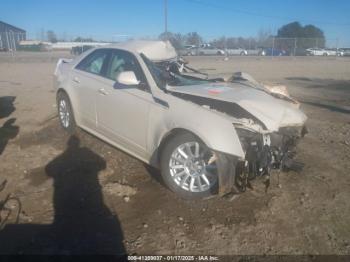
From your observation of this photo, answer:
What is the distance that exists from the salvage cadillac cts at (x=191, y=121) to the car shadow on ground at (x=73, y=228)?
0.84 m

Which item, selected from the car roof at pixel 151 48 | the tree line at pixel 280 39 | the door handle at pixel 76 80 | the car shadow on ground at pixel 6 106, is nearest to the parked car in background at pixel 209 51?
the tree line at pixel 280 39

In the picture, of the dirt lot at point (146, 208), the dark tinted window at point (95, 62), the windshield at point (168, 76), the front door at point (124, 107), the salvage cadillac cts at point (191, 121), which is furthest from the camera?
the dark tinted window at point (95, 62)

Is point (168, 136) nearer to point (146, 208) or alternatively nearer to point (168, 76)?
point (146, 208)

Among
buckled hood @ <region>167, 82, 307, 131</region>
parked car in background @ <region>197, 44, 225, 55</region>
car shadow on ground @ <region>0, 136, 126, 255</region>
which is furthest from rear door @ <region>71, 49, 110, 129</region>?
parked car in background @ <region>197, 44, 225, 55</region>

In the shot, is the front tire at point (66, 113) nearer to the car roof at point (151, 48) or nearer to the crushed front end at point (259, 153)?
the car roof at point (151, 48)

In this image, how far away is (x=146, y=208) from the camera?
4.11 m

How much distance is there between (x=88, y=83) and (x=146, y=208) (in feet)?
8.02

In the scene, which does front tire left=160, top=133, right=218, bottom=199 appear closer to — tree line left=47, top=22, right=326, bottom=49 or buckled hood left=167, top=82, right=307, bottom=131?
buckled hood left=167, top=82, right=307, bottom=131

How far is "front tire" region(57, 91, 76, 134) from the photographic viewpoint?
6.32m

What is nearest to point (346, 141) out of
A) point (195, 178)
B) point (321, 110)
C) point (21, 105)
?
point (321, 110)

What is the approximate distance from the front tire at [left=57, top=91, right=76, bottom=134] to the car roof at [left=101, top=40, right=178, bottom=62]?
4.41 ft

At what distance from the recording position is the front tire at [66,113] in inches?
249

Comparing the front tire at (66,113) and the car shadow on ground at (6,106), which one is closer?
the front tire at (66,113)

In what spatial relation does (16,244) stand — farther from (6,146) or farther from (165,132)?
(6,146)
